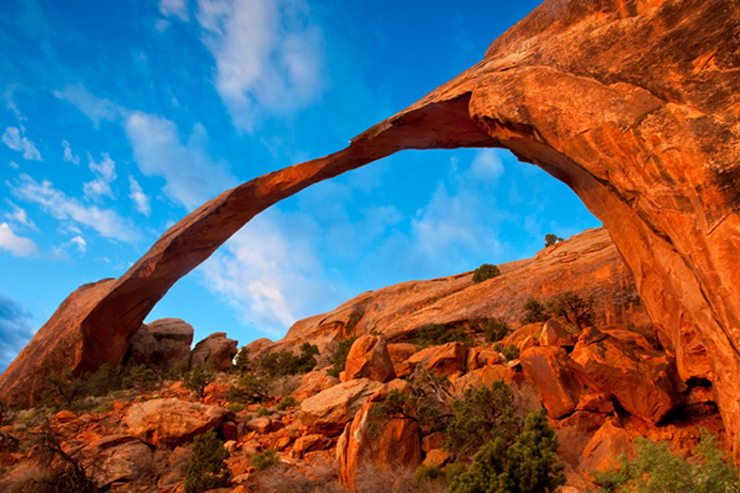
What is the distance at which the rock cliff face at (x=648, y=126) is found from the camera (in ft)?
14.5

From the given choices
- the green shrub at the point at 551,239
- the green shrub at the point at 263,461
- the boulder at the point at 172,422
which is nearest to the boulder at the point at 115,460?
the boulder at the point at 172,422

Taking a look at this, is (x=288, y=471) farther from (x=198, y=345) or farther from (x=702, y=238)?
(x=198, y=345)

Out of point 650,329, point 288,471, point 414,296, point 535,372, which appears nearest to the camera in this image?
point 288,471

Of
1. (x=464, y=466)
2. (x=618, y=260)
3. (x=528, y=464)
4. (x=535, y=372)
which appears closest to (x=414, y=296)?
(x=618, y=260)

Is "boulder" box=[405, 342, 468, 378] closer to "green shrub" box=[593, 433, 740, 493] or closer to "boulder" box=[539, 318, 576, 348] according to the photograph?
"boulder" box=[539, 318, 576, 348]

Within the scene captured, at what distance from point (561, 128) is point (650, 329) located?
8211mm

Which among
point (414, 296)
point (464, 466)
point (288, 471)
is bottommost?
point (464, 466)

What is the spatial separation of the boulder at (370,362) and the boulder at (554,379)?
4543 millimetres

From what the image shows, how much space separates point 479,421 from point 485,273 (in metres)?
19.8

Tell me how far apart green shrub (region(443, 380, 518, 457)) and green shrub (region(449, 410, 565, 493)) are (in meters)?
1.50

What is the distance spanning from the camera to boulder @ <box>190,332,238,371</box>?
27.9m

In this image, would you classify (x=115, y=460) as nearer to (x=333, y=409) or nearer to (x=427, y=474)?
(x=333, y=409)

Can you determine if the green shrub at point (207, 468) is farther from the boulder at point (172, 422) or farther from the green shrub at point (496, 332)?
the green shrub at point (496, 332)

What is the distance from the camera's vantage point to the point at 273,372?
21.1m
